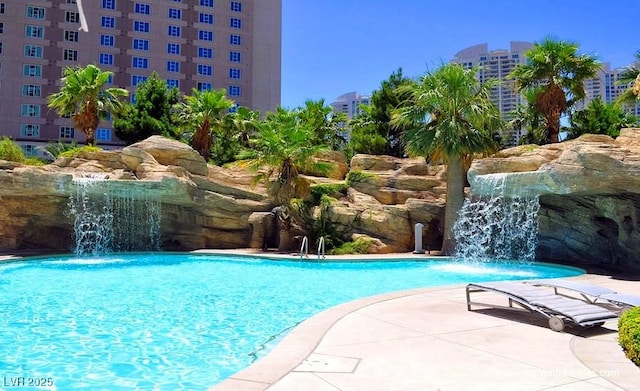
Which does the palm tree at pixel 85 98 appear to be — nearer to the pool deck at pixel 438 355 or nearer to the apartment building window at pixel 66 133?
the apartment building window at pixel 66 133

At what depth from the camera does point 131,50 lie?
58750 millimetres

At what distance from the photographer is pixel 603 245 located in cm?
1773

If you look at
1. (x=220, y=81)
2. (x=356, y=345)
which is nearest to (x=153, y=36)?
(x=220, y=81)

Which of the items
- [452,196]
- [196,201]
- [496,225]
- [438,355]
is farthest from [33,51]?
[438,355]

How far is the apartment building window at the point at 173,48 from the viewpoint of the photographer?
200 feet

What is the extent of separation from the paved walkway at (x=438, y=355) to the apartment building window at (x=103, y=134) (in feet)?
182

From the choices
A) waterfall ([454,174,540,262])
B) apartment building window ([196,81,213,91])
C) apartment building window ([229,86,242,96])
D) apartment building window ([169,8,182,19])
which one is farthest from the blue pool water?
apartment building window ([169,8,182,19])

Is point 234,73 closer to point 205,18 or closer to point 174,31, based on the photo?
point 205,18

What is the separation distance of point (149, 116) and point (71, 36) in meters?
24.1

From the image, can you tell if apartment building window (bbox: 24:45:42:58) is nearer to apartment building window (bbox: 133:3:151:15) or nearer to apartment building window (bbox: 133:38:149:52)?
apartment building window (bbox: 133:38:149:52)

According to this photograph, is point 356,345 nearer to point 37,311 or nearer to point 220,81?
point 37,311

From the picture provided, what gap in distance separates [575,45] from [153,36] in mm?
49808

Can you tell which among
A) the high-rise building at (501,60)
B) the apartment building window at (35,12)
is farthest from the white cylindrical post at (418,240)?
the apartment building window at (35,12)

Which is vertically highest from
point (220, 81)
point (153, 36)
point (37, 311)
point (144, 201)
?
point (153, 36)
